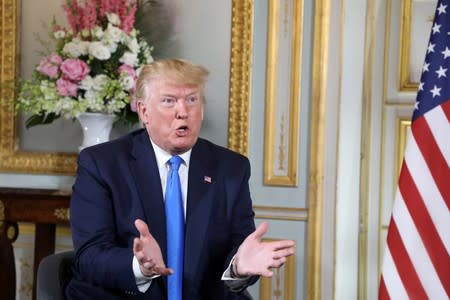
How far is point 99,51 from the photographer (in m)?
3.38

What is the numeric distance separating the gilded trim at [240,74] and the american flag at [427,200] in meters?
1.04

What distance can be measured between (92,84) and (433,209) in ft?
5.36

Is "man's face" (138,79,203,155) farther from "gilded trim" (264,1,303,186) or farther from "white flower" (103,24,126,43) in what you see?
"gilded trim" (264,1,303,186)

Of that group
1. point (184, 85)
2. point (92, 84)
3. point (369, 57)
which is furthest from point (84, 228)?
point (369, 57)

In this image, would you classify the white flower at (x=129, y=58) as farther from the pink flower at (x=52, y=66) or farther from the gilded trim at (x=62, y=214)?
the gilded trim at (x=62, y=214)

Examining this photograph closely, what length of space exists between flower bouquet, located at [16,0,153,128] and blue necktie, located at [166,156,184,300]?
126cm

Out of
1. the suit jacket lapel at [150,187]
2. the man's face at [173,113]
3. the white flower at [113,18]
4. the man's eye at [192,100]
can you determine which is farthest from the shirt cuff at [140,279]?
the white flower at [113,18]

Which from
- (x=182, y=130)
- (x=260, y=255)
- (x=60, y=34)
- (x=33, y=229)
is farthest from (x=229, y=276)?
(x=33, y=229)

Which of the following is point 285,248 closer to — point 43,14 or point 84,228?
point 84,228

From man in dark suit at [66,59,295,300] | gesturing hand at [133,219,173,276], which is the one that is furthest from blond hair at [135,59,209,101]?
gesturing hand at [133,219,173,276]

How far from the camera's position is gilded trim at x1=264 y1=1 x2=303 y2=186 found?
363cm

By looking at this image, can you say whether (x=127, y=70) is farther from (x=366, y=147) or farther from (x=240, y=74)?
(x=366, y=147)

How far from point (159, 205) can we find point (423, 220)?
1153mm

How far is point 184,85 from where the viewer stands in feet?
7.16
